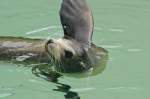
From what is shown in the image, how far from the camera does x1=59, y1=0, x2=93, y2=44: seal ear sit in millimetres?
4871

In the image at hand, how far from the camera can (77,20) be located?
498 cm

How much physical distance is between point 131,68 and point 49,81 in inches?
26.3

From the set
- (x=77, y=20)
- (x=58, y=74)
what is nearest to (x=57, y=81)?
(x=58, y=74)

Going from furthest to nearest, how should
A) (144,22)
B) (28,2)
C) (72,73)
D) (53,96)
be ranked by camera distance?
(28,2) → (144,22) → (72,73) → (53,96)

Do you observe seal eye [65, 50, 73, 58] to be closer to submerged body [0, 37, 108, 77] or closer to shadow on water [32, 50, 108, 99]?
submerged body [0, 37, 108, 77]

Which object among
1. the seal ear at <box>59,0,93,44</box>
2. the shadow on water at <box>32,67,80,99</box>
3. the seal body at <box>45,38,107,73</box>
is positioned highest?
the seal ear at <box>59,0,93,44</box>

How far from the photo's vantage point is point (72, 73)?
4711 mm

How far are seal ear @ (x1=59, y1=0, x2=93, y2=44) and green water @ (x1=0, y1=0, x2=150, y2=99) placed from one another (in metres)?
0.30

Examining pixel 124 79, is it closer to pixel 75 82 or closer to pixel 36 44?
pixel 75 82

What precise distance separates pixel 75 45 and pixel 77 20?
1.11 feet

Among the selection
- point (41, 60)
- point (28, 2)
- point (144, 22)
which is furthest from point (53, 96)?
point (28, 2)

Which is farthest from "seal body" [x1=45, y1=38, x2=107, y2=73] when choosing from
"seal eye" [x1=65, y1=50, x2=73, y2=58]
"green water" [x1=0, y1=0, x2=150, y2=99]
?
"green water" [x1=0, y1=0, x2=150, y2=99]

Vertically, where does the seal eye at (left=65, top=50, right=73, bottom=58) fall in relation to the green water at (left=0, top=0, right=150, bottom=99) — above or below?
above

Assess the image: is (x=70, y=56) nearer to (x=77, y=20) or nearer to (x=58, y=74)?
(x=58, y=74)
